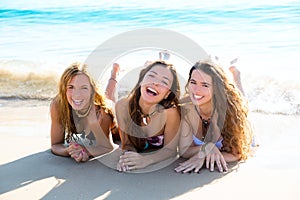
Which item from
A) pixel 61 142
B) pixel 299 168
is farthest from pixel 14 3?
pixel 299 168

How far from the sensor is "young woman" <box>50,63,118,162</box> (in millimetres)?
3566

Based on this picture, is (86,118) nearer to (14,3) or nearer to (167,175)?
(167,175)

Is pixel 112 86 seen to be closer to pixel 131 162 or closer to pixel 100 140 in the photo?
pixel 100 140

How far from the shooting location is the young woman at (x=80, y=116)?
3566 mm

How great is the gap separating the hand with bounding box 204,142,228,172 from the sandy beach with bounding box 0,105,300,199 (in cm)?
6

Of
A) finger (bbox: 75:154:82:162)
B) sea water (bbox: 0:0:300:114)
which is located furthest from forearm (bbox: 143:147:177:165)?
sea water (bbox: 0:0:300:114)

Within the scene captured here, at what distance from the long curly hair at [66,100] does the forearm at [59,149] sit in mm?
111

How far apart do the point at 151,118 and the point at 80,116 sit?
0.56 metres

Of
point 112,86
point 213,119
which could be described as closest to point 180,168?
point 213,119

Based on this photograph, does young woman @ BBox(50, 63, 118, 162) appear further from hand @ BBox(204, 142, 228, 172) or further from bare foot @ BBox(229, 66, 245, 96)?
bare foot @ BBox(229, 66, 245, 96)

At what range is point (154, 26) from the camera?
482 inches

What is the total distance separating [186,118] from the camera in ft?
11.3

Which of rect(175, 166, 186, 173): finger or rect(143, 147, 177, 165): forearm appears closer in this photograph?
rect(175, 166, 186, 173): finger

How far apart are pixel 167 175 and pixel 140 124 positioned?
0.52m
